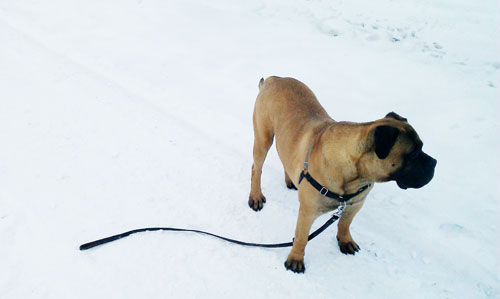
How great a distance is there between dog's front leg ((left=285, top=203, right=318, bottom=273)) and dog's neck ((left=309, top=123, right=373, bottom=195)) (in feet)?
1.16

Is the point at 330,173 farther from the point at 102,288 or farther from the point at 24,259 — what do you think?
the point at 24,259

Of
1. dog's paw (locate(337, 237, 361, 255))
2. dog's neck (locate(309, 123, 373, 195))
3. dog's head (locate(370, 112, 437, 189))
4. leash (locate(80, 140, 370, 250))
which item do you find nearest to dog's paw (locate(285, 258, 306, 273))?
leash (locate(80, 140, 370, 250))

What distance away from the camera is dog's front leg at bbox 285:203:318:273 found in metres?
2.72

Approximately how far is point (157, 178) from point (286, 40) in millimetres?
4389

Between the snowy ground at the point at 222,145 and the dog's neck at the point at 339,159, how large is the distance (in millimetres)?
1057

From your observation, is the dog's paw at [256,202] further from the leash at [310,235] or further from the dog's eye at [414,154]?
the dog's eye at [414,154]

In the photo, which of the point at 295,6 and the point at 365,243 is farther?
the point at 295,6

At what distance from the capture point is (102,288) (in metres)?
2.84

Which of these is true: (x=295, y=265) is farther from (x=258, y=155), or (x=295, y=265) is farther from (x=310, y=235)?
(x=258, y=155)

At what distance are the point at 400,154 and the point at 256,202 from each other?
1875 mm

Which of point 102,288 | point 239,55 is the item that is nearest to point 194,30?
point 239,55

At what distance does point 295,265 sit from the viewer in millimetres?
2984

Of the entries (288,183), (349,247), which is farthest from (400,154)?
(288,183)

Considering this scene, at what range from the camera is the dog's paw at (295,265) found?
2.97 metres
